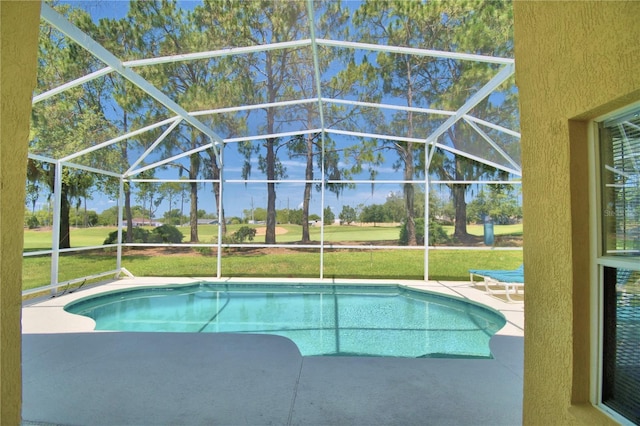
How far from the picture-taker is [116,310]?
6672mm

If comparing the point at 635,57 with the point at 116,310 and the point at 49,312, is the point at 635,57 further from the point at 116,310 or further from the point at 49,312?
the point at 116,310

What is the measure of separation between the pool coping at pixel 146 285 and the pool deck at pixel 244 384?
0.50 meters

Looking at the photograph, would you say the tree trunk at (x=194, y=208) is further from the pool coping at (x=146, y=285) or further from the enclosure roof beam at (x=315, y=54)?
the enclosure roof beam at (x=315, y=54)

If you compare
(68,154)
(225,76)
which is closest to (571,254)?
(225,76)

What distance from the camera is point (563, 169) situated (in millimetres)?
1521

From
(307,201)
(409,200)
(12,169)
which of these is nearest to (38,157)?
(12,169)

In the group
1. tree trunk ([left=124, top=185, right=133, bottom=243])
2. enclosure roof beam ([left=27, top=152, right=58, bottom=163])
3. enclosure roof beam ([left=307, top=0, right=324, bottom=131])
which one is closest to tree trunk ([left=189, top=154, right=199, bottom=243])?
tree trunk ([left=124, top=185, right=133, bottom=243])

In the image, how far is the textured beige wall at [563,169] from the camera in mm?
1308

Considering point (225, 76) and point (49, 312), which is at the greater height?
point (225, 76)

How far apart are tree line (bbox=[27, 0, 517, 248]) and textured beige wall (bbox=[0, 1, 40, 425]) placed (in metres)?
1.94

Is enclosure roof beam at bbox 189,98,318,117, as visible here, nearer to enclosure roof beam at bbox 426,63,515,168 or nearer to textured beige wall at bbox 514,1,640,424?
enclosure roof beam at bbox 426,63,515,168

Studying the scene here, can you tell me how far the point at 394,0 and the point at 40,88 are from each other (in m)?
4.50

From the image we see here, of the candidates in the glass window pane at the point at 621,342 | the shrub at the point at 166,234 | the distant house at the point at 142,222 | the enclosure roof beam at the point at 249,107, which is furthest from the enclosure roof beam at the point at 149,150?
the glass window pane at the point at 621,342

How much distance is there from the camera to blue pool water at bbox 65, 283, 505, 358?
4.91m
